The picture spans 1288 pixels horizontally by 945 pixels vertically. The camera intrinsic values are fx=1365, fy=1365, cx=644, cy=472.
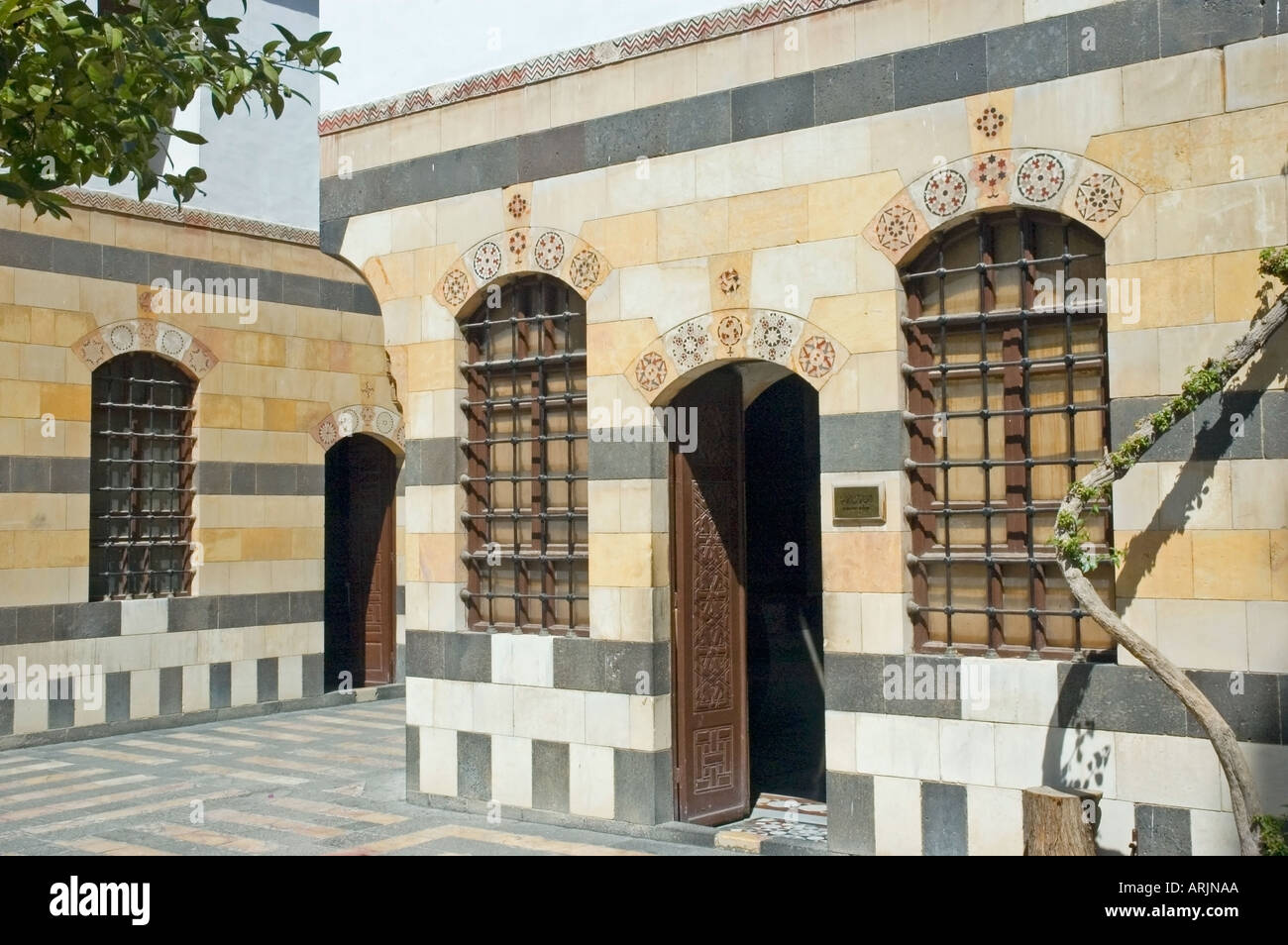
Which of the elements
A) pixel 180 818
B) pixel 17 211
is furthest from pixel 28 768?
pixel 17 211

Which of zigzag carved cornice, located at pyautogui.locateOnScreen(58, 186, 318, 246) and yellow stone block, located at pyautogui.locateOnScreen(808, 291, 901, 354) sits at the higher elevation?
zigzag carved cornice, located at pyautogui.locateOnScreen(58, 186, 318, 246)

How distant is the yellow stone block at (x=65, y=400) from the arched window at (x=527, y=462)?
516 centimetres

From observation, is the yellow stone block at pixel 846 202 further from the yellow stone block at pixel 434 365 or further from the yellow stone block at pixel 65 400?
the yellow stone block at pixel 65 400

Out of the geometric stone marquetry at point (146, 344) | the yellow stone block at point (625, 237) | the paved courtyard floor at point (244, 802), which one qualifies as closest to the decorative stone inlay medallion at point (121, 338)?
the geometric stone marquetry at point (146, 344)

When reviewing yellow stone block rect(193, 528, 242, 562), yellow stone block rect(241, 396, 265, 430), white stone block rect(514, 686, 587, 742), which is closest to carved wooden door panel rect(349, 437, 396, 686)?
yellow stone block rect(241, 396, 265, 430)

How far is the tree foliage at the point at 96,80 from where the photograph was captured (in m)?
5.80

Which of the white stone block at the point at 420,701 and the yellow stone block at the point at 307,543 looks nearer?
the white stone block at the point at 420,701

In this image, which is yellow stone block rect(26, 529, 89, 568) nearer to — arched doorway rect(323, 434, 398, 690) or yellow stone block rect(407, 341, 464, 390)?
arched doorway rect(323, 434, 398, 690)

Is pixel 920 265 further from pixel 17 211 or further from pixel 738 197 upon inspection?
pixel 17 211

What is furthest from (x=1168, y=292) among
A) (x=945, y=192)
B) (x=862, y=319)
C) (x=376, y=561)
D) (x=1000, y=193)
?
(x=376, y=561)

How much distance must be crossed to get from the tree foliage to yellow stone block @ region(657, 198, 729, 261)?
2.56m

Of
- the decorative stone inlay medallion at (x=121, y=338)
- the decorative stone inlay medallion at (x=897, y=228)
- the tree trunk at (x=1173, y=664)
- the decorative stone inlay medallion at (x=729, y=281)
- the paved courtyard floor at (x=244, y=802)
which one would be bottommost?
the paved courtyard floor at (x=244, y=802)

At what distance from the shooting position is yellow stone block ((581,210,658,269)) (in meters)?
8.62

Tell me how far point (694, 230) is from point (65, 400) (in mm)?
7213
